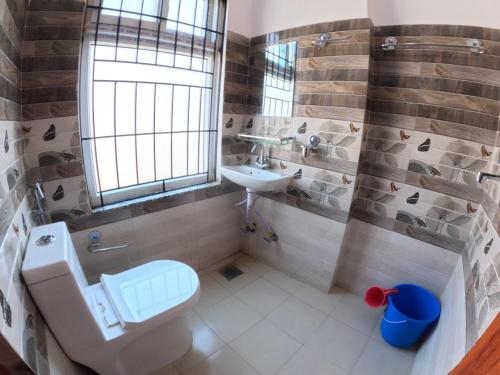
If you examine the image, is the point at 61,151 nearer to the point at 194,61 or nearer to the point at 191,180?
the point at 191,180

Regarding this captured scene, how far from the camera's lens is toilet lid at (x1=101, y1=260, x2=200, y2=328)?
123 cm

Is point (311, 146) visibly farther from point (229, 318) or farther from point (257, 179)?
point (229, 318)

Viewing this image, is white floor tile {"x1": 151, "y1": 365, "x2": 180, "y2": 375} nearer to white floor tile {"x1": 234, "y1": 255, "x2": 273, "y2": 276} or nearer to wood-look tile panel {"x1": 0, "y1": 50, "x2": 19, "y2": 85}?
white floor tile {"x1": 234, "y1": 255, "x2": 273, "y2": 276}

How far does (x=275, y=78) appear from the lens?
2014 mm

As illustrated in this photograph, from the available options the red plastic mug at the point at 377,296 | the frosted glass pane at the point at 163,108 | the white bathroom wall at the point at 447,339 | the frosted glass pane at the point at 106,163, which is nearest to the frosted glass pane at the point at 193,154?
the frosted glass pane at the point at 163,108

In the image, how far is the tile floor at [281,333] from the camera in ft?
4.88

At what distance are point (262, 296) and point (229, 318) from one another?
36 centimetres

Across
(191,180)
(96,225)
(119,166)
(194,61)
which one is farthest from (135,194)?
(194,61)

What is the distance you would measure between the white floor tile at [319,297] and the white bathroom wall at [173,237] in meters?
0.82

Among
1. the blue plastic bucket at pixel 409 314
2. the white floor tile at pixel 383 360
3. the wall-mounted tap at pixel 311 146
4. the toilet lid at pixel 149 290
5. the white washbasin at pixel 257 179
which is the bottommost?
the white floor tile at pixel 383 360

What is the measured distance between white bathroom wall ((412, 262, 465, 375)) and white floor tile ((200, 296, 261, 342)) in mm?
1053

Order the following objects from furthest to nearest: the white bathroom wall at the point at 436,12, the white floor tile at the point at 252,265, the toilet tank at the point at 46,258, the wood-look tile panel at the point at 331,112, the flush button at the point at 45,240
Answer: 1. the white floor tile at the point at 252,265
2. the wood-look tile panel at the point at 331,112
3. the white bathroom wall at the point at 436,12
4. the flush button at the point at 45,240
5. the toilet tank at the point at 46,258

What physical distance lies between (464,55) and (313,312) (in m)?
2.00

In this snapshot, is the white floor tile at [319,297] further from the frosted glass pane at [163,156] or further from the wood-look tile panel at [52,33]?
the wood-look tile panel at [52,33]
